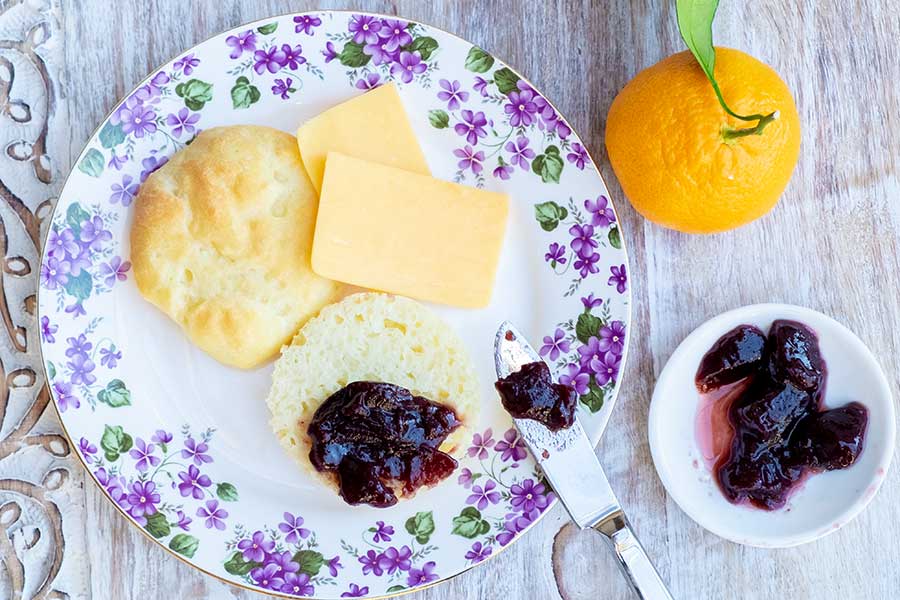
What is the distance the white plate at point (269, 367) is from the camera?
98.4 inches

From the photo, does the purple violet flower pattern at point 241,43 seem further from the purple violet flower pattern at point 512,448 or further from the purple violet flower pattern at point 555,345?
the purple violet flower pattern at point 512,448

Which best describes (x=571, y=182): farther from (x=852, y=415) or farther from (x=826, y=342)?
(x=852, y=415)

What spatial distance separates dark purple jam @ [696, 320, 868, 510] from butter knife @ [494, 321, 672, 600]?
350mm

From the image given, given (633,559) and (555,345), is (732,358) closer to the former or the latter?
(555,345)

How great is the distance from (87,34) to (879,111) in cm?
251

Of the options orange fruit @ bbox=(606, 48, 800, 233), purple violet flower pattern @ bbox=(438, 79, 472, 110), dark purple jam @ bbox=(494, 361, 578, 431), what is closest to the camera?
orange fruit @ bbox=(606, 48, 800, 233)

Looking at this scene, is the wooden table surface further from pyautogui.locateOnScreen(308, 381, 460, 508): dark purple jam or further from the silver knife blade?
pyautogui.locateOnScreen(308, 381, 460, 508): dark purple jam

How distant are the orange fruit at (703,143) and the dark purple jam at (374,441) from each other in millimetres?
900

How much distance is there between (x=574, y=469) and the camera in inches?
98.7

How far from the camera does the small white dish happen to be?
2588mm

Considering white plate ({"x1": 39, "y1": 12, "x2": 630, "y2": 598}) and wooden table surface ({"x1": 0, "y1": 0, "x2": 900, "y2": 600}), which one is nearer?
white plate ({"x1": 39, "y1": 12, "x2": 630, "y2": 598})

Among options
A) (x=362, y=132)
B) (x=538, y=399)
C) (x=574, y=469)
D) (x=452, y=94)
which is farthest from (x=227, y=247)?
(x=574, y=469)

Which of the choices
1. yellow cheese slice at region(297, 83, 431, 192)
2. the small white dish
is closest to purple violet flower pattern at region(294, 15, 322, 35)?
yellow cheese slice at region(297, 83, 431, 192)

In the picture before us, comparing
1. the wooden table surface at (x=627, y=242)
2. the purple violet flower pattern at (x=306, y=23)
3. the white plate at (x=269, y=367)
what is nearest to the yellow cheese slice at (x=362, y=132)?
the white plate at (x=269, y=367)
